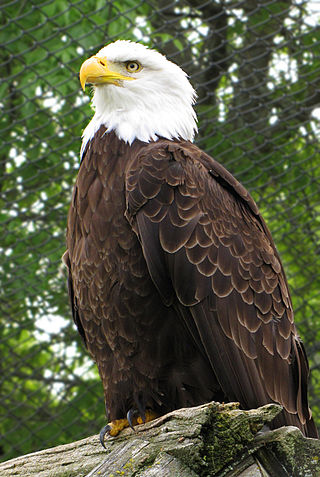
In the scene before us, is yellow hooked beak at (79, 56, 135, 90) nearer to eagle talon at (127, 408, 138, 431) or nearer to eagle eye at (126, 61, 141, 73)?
eagle eye at (126, 61, 141, 73)

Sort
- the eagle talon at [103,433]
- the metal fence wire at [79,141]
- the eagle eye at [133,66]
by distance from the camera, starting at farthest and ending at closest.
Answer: the metal fence wire at [79,141], the eagle eye at [133,66], the eagle talon at [103,433]

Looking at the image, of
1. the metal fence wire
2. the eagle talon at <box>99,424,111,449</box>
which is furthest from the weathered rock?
the metal fence wire

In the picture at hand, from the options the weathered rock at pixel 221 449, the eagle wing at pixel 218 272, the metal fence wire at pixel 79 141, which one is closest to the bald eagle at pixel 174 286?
the eagle wing at pixel 218 272

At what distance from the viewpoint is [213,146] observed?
512cm

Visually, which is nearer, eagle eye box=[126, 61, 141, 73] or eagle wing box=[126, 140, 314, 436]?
eagle wing box=[126, 140, 314, 436]

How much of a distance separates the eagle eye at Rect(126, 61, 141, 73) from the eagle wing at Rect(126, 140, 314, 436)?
17.4 inches

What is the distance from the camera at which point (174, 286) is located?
104 inches

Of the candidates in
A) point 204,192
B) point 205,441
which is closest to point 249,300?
point 204,192

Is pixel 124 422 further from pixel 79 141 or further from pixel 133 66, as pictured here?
pixel 79 141

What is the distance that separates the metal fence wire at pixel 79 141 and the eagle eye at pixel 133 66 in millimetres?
1362

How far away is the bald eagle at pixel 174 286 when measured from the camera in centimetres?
265

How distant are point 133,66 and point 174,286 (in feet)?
3.42

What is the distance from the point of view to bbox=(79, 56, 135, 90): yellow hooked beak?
3.05 meters

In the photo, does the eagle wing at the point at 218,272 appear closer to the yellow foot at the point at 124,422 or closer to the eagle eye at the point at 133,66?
the yellow foot at the point at 124,422
